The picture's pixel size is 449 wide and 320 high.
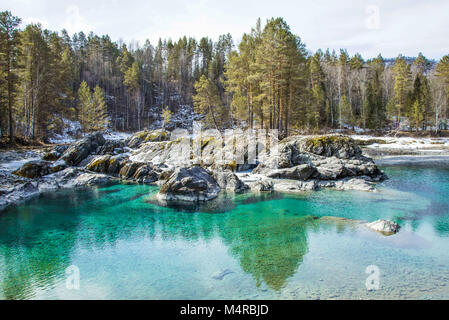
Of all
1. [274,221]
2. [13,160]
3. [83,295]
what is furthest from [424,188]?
[13,160]

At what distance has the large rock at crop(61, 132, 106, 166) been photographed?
104 feet

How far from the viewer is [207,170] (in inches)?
1002

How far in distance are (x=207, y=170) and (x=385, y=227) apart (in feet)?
51.3

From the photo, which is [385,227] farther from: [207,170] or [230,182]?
[207,170]

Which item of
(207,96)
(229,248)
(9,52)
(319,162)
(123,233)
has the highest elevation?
(9,52)

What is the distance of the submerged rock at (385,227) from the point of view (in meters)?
12.9

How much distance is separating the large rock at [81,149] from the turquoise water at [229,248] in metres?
12.4

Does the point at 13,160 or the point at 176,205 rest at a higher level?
the point at 13,160

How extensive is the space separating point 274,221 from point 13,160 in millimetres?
27570

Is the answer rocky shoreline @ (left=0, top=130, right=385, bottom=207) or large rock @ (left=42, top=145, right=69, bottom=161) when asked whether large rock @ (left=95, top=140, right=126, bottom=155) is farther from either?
large rock @ (left=42, top=145, right=69, bottom=161)

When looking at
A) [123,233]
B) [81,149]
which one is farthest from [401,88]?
[123,233]

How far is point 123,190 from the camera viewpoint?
78.4 feet

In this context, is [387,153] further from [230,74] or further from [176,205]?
[176,205]

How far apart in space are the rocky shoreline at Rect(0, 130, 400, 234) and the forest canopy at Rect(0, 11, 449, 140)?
29.3 ft
